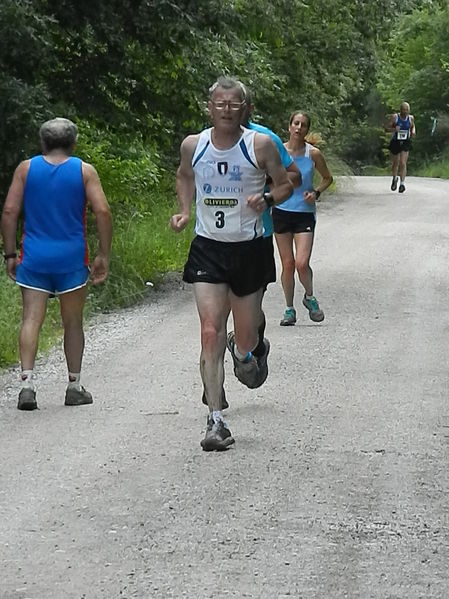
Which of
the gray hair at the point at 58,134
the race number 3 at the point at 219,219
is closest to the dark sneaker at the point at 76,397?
the gray hair at the point at 58,134

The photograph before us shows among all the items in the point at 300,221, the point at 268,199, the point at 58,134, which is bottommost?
the point at 300,221

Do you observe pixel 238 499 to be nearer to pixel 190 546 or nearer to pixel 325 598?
pixel 190 546

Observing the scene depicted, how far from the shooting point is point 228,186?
301 inches

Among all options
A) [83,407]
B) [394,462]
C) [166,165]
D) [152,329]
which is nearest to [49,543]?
[394,462]

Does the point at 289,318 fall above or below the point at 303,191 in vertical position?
below

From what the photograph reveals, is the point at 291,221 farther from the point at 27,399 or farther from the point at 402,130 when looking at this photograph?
the point at 402,130

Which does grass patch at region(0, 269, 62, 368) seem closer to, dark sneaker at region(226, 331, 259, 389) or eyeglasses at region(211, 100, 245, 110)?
dark sneaker at region(226, 331, 259, 389)

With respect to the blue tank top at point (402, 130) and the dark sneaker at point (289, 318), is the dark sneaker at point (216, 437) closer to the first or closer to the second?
the dark sneaker at point (289, 318)

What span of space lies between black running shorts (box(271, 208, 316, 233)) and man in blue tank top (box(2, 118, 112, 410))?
364cm

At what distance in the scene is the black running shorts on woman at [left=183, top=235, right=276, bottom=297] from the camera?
780 cm

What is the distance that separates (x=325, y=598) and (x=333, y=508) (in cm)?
132

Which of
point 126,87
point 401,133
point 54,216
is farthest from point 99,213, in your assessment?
point 401,133

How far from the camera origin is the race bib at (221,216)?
25.3 ft

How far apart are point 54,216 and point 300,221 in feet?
13.5
